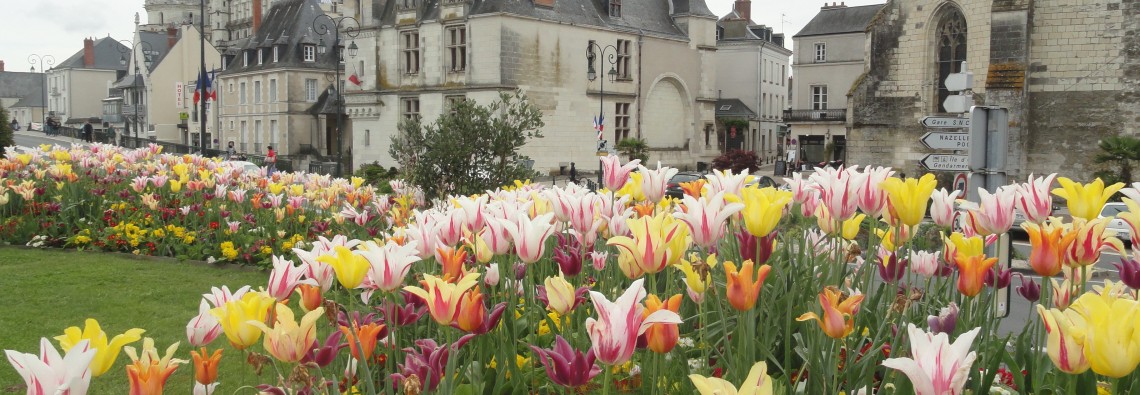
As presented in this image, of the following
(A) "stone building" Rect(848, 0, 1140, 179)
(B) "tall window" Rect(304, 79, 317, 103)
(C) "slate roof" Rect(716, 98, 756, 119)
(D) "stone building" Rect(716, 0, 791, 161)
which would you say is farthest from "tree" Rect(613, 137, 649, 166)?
(B) "tall window" Rect(304, 79, 317, 103)

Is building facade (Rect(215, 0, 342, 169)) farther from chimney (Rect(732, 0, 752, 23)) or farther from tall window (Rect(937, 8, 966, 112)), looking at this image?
tall window (Rect(937, 8, 966, 112))

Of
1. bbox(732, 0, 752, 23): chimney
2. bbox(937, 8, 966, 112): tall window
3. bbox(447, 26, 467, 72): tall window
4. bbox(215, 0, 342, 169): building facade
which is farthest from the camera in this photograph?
bbox(732, 0, 752, 23): chimney

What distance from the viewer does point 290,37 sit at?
57281 millimetres

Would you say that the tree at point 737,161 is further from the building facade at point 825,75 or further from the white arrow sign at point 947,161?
the white arrow sign at point 947,161

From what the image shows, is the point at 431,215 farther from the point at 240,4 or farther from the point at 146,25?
the point at 146,25

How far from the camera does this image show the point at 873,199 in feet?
12.7

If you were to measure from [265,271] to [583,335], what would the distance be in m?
8.80

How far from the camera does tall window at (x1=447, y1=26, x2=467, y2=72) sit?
128ft

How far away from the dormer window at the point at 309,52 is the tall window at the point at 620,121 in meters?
23.0

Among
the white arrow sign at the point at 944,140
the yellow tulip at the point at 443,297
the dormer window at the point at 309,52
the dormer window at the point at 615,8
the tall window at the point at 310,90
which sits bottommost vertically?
the yellow tulip at the point at 443,297

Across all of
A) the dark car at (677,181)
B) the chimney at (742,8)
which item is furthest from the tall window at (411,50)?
the chimney at (742,8)

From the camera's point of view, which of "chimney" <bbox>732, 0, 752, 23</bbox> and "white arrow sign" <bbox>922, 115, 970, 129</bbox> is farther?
"chimney" <bbox>732, 0, 752, 23</bbox>

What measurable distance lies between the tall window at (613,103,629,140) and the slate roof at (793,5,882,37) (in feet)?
70.7

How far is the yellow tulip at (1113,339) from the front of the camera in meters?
2.38
